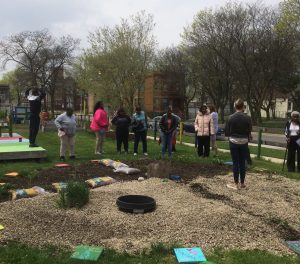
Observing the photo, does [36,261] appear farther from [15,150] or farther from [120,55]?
[120,55]

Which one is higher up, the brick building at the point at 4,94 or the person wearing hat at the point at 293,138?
the brick building at the point at 4,94

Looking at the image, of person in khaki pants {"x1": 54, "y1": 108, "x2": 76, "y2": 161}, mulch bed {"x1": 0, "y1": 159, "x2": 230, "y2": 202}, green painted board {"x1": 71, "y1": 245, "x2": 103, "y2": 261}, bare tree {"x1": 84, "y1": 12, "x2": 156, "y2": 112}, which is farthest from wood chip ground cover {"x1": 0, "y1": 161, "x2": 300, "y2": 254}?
bare tree {"x1": 84, "y1": 12, "x2": 156, "y2": 112}

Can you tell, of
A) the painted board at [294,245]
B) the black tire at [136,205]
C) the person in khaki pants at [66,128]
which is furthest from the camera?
the person in khaki pants at [66,128]

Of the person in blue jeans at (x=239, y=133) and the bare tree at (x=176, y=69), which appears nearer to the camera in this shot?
the person in blue jeans at (x=239, y=133)

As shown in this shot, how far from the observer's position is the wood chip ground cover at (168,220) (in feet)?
17.8

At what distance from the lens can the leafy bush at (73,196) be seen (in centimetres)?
667

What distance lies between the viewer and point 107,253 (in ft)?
16.1

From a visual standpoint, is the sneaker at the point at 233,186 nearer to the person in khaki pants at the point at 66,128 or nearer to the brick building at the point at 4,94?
the person in khaki pants at the point at 66,128

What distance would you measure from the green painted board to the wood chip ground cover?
247 millimetres

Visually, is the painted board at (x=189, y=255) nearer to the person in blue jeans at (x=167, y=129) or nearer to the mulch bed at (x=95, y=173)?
the mulch bed at (x=95, y=173)

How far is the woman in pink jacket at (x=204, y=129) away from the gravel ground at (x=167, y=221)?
551cm

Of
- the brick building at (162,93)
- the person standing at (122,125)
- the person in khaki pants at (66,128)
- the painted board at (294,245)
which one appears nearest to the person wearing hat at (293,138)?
the person standing at (122,125)

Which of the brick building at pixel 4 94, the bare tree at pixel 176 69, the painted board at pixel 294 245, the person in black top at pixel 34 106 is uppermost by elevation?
the bare tree at pixel 176 69

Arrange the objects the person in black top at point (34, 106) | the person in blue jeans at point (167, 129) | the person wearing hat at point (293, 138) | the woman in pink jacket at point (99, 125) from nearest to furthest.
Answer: the person wearing hat at point (293, 138), the person in black top at point (34, 106), the person in blue jeans at point (167, 129), the woman in pink jacket at point (99, 125)
